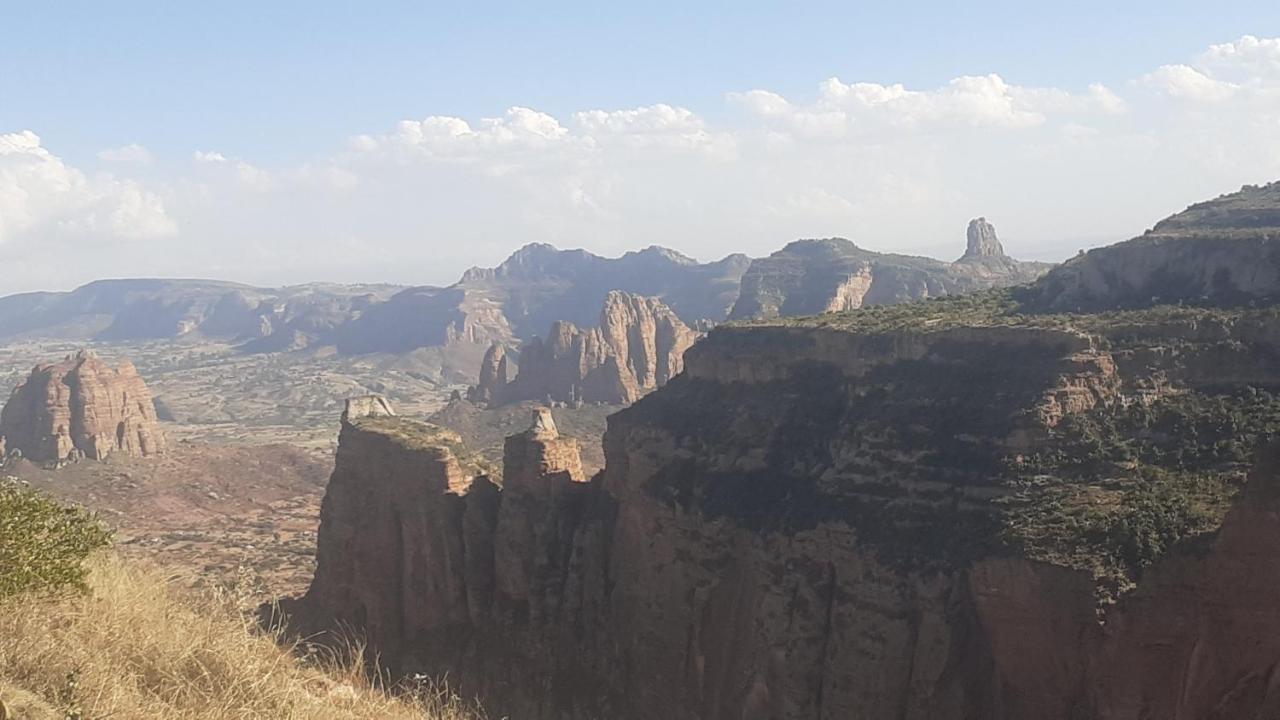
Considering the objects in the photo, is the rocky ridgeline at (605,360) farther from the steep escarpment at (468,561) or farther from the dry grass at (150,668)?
the dry grass at (150,668)

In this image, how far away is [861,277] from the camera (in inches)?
5891

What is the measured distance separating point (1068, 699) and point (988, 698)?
7.86ft

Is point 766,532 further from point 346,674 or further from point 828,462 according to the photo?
point 346,674

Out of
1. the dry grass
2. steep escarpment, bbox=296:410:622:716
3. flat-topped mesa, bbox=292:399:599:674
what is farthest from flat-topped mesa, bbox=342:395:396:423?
the dry grass

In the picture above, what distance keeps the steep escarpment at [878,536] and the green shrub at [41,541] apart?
23.0 m

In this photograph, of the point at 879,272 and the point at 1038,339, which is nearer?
the point at 1038,339

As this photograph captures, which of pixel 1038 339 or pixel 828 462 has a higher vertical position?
pixel 1038 339

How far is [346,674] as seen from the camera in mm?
15125

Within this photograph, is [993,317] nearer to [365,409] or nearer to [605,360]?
[365,409]

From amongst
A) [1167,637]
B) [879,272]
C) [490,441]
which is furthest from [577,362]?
[1167,637]

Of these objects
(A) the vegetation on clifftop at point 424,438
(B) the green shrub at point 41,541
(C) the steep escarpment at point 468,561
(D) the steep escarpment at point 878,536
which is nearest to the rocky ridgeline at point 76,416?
(A) the vegetation on clifftop at point 424,438

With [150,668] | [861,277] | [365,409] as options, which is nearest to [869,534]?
[150,668]

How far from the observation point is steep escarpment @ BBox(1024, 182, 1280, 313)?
4291 centimetres

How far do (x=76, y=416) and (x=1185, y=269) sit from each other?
10945 centimetres
